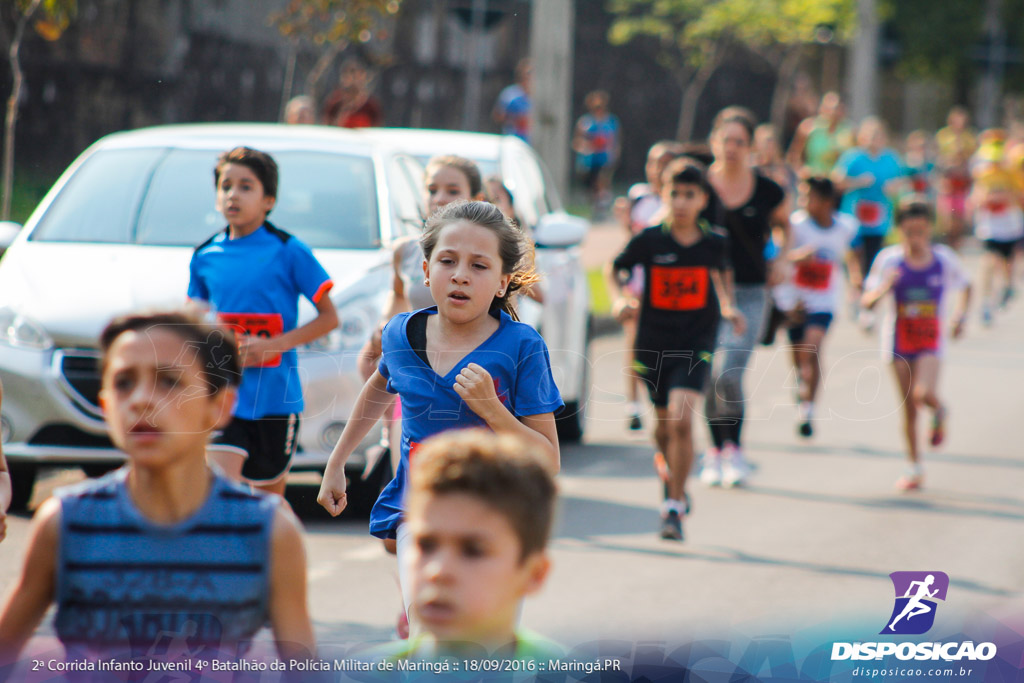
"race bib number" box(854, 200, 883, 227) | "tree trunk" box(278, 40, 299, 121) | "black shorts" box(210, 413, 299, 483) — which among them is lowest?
"black shorts" box(210, 413, 299, 483)

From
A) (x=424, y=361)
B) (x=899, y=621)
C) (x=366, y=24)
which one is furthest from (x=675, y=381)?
(x=424, y=361)

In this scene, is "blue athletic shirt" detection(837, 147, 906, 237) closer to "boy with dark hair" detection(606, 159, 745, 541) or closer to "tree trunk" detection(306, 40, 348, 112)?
"tree trunk" detection(306, 40, 348, 112)

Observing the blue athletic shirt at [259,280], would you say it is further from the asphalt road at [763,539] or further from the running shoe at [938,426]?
the running shoe at [938,426]

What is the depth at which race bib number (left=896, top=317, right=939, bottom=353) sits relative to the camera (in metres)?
8.80

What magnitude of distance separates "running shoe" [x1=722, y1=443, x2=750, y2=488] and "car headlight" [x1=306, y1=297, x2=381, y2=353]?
115 inches

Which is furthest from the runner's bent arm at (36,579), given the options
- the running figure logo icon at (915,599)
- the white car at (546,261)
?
the white car at (546,261)

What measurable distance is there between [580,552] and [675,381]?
1072 mm

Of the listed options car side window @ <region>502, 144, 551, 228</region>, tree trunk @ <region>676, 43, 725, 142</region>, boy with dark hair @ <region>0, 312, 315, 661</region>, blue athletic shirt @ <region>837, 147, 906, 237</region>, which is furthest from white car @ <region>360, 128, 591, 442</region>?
tree trunk @ <region>676, 43, 725, 142</region>

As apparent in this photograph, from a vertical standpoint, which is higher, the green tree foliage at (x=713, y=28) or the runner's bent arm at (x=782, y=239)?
the green tree foliage at (x=713, y=28)

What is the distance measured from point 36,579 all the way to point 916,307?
281 inches

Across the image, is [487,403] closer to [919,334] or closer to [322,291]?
[322,291]

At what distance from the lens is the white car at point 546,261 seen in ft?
28.2

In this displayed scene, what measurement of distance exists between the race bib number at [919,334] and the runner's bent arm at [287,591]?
6850 millimetres

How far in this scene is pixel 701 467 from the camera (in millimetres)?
9336
